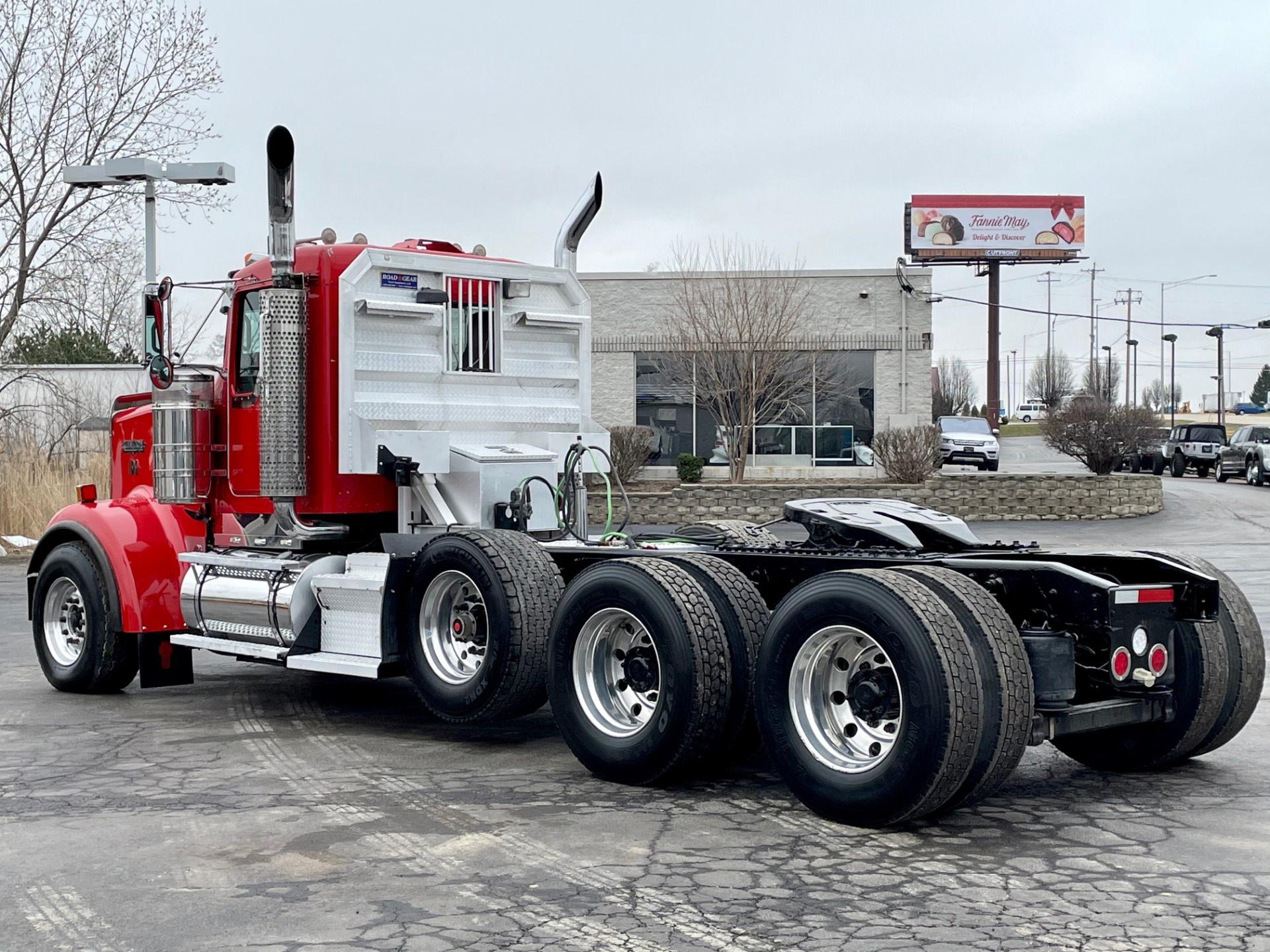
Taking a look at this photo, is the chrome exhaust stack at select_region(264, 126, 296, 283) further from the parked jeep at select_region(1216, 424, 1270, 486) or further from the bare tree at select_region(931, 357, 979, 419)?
the bare tree at select_region(931, 357, 979, 419)

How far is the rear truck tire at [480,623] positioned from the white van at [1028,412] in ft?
390

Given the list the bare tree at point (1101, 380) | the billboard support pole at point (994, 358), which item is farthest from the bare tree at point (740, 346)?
the bare tree at point (1101, 380)

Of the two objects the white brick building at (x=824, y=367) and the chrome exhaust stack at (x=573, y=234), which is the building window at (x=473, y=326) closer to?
the chrome exhaust stack at (x=573, y=234)

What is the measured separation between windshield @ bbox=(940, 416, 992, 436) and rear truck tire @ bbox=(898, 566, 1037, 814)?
38.7 meters

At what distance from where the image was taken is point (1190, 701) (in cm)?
657

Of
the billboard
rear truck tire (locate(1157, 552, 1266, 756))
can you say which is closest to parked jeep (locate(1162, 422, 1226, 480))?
the billboard

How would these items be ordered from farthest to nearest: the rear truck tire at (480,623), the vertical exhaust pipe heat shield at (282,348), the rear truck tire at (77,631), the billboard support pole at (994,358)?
the billboard support pole at (994,358) → the rear truck tire at (77,631) → the vertical exhaust pipe heat shield at (282,348) → the rear truck tire at (480,623)

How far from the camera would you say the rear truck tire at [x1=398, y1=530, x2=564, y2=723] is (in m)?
7.20

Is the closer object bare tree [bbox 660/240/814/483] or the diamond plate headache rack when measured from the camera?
the diamond plate headache rack

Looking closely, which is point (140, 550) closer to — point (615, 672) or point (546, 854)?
point (615, 672)

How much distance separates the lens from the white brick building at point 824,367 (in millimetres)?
37219

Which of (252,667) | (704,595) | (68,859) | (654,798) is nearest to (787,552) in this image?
(704,595)

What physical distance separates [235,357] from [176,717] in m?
2.30

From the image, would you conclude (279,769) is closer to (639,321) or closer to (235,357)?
(235,357)
